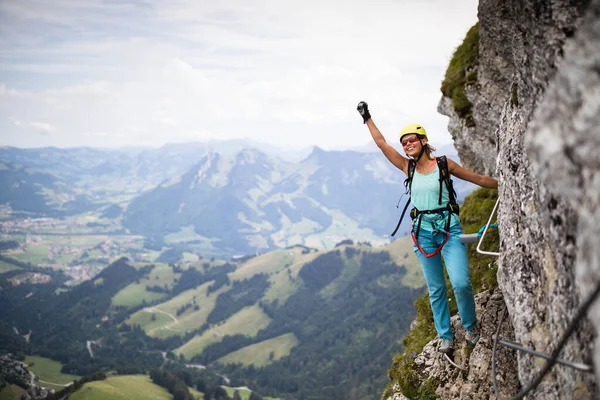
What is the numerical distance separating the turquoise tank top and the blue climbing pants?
220 mm

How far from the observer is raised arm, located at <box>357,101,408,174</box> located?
408 inches

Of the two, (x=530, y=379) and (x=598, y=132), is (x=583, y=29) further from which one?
(x=530, y=379)

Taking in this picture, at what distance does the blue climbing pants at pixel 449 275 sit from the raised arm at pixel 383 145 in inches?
69.2

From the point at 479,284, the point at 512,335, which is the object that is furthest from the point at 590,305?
the point at 479,284

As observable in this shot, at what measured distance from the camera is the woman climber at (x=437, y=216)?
31.1 feet

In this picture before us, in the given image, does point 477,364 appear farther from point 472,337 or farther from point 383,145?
point 383,145

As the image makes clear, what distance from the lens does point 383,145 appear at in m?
10.7

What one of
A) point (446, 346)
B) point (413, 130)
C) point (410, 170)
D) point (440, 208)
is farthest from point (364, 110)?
point (446, 346)

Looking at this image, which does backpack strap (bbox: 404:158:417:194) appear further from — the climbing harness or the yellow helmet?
the yellow helmet

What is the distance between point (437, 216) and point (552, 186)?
4965mm

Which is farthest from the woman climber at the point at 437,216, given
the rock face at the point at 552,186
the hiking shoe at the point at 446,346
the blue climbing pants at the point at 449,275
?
the rock face at the point at 552,186

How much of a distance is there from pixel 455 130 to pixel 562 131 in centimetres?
2073

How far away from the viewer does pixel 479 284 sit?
12883mm

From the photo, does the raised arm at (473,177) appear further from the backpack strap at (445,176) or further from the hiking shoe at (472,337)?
the hiking shoe at (472,337)
